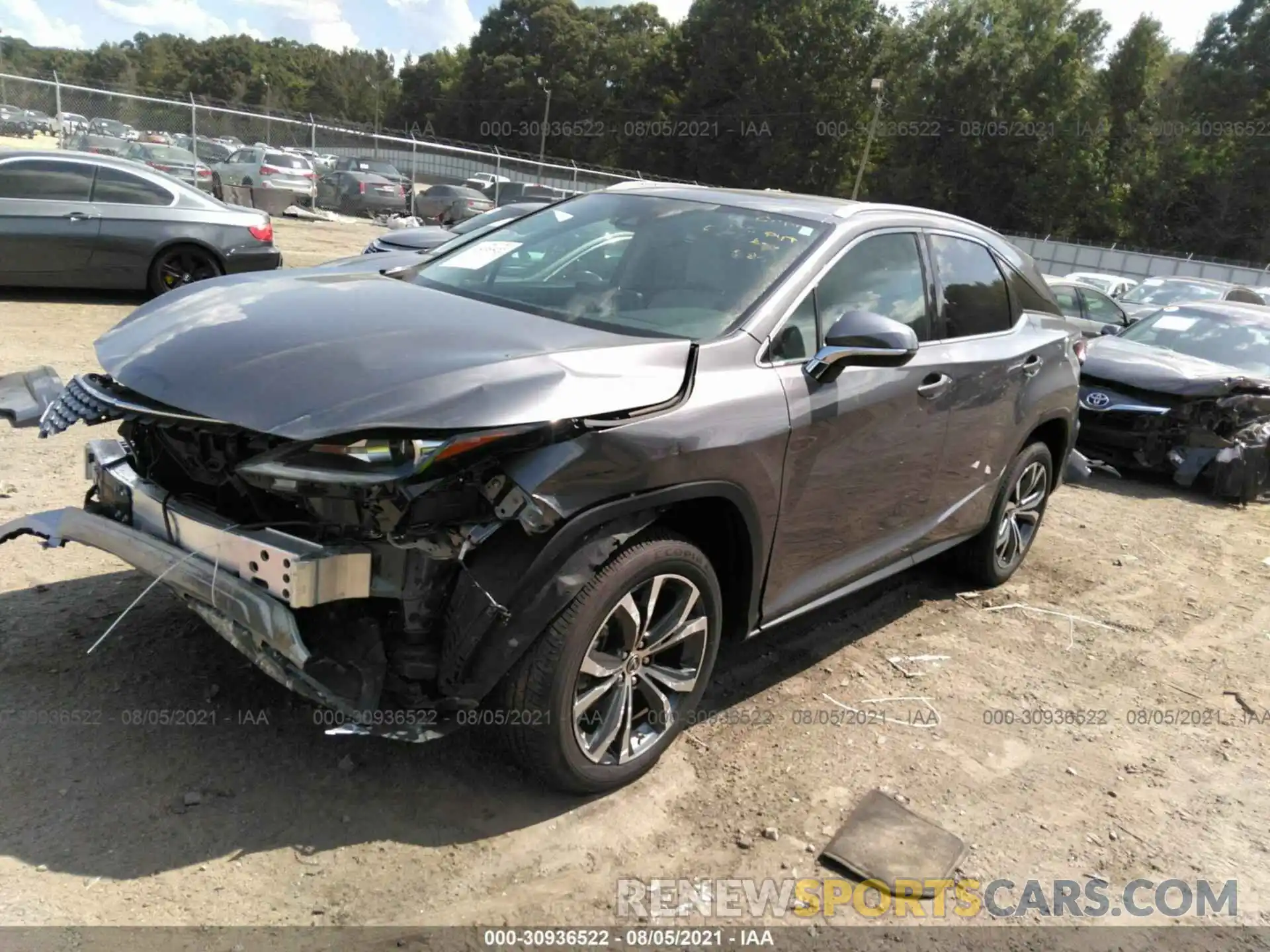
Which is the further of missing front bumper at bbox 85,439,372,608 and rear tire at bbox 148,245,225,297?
rear tire at bbox 148,245,225,297

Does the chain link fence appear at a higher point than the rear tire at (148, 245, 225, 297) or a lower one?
higher

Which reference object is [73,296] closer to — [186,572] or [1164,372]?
[186,572]

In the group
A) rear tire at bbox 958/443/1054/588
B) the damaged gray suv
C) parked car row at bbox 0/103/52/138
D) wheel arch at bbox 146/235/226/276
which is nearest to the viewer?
the damaged gray suv

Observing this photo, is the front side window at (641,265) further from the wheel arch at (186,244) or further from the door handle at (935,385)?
the wheel arch at (186,244)

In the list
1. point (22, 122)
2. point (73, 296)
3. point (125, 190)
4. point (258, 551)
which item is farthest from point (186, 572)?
point (22, 122)

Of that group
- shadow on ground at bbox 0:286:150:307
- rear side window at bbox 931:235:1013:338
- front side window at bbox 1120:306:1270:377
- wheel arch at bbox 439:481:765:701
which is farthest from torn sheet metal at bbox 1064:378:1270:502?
shadow on ground at bbox 0:286:150:307

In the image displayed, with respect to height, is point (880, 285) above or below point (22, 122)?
above

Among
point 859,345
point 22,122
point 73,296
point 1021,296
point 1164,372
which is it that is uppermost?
point 1021,296

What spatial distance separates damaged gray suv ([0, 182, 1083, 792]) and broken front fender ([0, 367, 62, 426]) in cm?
2

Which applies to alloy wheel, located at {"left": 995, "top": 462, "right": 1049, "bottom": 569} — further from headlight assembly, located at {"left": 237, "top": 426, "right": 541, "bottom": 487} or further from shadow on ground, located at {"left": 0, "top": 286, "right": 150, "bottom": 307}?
shadow on ground, located at {"left": 0, "top": 286, "right": 150, "bottom": 307}

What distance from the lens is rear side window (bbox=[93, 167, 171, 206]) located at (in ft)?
30.4

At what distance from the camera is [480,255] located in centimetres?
407

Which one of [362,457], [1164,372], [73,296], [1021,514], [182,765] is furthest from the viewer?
[73,296]

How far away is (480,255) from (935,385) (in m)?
2.00
